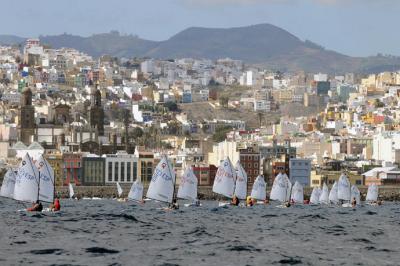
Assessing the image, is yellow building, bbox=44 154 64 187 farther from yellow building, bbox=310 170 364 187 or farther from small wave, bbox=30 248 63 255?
small wave, bbox=30 248 63 255

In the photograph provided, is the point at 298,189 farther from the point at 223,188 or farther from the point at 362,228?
the point at 362,228

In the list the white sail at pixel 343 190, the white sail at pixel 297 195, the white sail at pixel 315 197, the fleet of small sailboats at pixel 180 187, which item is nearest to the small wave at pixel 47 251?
the fleet of small sailboats at pixel 180 187

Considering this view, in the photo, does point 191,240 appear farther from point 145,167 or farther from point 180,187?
point 145,167

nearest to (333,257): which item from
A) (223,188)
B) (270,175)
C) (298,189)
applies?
(223,188)

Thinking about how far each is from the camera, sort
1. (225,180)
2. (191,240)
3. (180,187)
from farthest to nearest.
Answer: (225,180) → (180,187) → (191,240)

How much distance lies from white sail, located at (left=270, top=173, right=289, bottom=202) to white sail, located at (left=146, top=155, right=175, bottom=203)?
98.6 feet

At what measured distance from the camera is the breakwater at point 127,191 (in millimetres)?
156000

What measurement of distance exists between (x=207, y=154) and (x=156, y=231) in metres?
132

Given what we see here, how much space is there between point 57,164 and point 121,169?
7151mm

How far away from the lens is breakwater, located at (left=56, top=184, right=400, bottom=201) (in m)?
156

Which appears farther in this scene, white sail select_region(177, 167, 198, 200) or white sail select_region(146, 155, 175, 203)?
white sail select_region(177, 167, 198, 200)

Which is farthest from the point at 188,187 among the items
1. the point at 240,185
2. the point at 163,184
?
the point at 163,184

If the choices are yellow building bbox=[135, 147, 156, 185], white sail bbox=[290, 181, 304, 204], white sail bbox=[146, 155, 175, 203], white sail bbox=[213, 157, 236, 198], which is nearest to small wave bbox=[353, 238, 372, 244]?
white sail bbox=[146, 155, 175, 203]

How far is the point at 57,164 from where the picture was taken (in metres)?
173
